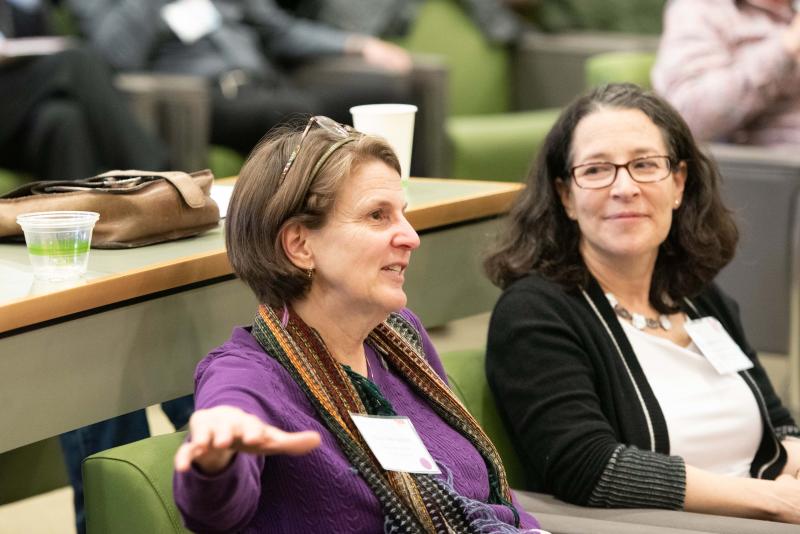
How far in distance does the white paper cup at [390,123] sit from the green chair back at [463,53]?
2916 millimetres

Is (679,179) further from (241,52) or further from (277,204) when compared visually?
(241,52)

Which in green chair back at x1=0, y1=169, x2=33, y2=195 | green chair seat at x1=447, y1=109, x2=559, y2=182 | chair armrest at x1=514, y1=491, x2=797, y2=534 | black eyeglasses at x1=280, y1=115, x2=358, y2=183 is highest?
black eyeglasses at x1=280, y1=115, x2=358, y2=183

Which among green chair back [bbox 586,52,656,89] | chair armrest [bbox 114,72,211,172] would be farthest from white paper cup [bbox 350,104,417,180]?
chair armrest [bbox 114,72,211,172]

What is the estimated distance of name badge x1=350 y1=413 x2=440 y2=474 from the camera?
1575mm

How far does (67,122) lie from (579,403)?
2455mm

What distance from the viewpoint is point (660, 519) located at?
192 cm

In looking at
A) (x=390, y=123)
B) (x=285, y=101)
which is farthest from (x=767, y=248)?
(x=285, y=101)

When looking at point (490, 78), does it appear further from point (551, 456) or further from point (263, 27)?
point (551, 456)

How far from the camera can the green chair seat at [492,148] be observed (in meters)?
4.77

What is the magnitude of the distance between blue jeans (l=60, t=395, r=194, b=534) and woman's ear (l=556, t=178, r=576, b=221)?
890 millimetres

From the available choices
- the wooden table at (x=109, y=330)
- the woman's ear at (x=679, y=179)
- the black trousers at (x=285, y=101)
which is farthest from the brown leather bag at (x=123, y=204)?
the black trousers at (x=285, y=101)

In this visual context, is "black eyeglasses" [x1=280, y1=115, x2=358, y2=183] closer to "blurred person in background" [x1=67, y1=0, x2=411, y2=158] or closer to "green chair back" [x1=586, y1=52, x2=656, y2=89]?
"green chair back" [x1=586, y1=52, x2=656, y2=89]

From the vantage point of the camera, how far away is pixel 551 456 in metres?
2.01

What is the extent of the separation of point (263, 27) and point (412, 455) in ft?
11.5
